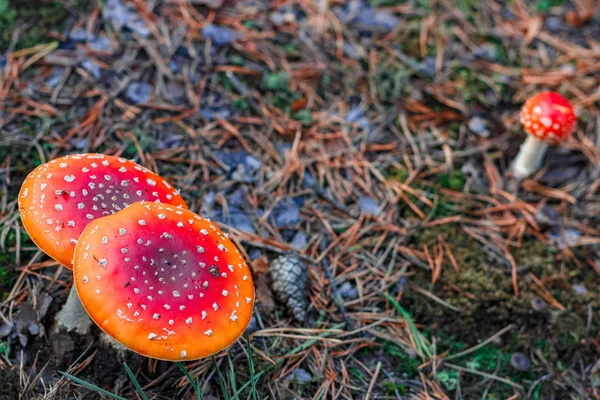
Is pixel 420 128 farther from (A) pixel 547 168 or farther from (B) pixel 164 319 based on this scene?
(B) pixel 164 319

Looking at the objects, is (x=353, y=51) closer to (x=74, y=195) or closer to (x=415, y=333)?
(x=415, y=333)

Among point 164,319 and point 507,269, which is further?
point 507,269

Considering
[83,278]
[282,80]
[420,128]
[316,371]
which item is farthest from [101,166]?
[420,128]

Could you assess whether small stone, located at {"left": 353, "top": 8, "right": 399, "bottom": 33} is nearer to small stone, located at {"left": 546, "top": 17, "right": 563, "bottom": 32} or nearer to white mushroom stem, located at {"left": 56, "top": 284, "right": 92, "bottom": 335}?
small stone, located at {"left": 546, "top": 17, "right": 563, "bottom": 32}

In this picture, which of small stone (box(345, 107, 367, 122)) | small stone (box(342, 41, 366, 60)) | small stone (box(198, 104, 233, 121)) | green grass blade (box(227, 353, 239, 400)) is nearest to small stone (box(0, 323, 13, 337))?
green grass blade (box(227, 353, 239, 400))

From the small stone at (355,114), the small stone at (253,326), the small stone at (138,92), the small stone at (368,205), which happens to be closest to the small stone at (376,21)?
the small stone at (355,114)
